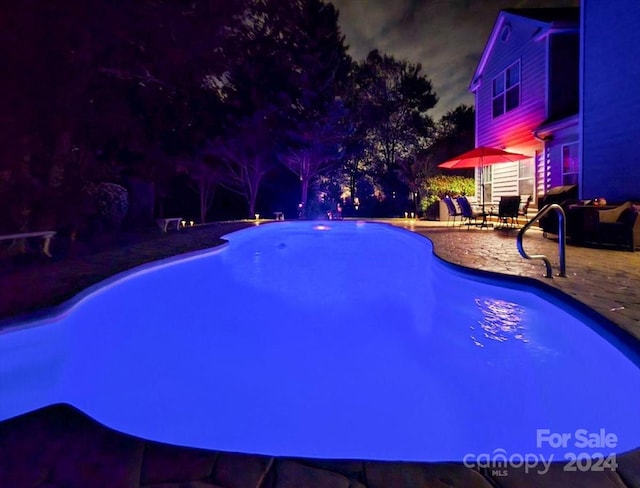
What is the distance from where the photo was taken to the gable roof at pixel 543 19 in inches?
447

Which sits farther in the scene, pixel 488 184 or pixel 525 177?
pixel 488 184

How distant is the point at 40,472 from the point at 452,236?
354 inches

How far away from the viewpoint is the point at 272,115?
17.9 metres

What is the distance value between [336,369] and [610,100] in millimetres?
9312

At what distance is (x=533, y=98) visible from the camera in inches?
491

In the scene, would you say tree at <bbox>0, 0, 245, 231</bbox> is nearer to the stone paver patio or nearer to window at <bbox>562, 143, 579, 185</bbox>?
the stone paver patio

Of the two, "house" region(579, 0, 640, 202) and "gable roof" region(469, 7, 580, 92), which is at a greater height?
"gable roof" region(469, 7, 580, 92)

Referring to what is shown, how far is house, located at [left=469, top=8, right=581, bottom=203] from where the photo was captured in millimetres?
11234

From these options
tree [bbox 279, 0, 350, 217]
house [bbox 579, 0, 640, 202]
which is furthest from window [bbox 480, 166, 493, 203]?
tree [bbox 279, 0, 350, 217]

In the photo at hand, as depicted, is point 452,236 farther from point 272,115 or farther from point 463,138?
point 463,138

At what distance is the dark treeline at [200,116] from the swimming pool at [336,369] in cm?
473

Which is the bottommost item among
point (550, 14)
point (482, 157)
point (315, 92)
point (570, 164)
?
point (570, 164)

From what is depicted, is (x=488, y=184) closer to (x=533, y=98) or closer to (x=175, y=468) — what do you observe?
(x=533, y=98)

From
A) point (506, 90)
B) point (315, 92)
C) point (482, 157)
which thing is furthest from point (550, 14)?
point (315, 92)
